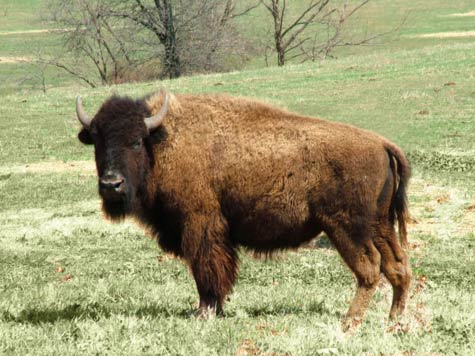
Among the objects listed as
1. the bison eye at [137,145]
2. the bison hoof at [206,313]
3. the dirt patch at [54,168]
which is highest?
the bison eye at [137,145]

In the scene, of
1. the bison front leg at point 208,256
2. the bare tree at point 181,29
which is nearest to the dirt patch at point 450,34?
the bare tree at point 181,29

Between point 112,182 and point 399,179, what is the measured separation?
102 inches

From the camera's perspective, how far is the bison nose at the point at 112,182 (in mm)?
7406

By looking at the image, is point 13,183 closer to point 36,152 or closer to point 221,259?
point 36,152

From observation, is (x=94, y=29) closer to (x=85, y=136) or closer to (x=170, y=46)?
(x=170, y=46)

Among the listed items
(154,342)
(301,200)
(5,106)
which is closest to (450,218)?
(301,200)

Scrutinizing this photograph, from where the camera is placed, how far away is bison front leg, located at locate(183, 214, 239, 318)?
773 cm

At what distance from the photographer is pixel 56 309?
26.5 ft

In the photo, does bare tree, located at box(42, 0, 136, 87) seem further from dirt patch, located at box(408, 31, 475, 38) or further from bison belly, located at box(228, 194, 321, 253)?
bison belly, located at box(228, 194, 321, 253)

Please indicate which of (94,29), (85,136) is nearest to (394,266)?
(85,136)

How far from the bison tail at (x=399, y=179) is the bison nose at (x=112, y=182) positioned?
2.39 m

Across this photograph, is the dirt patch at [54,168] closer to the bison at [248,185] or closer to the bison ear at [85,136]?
the bison ear at [85,136]

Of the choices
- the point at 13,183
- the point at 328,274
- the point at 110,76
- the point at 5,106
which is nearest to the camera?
the point at 328,274

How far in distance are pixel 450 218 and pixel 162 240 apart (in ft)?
21.8
